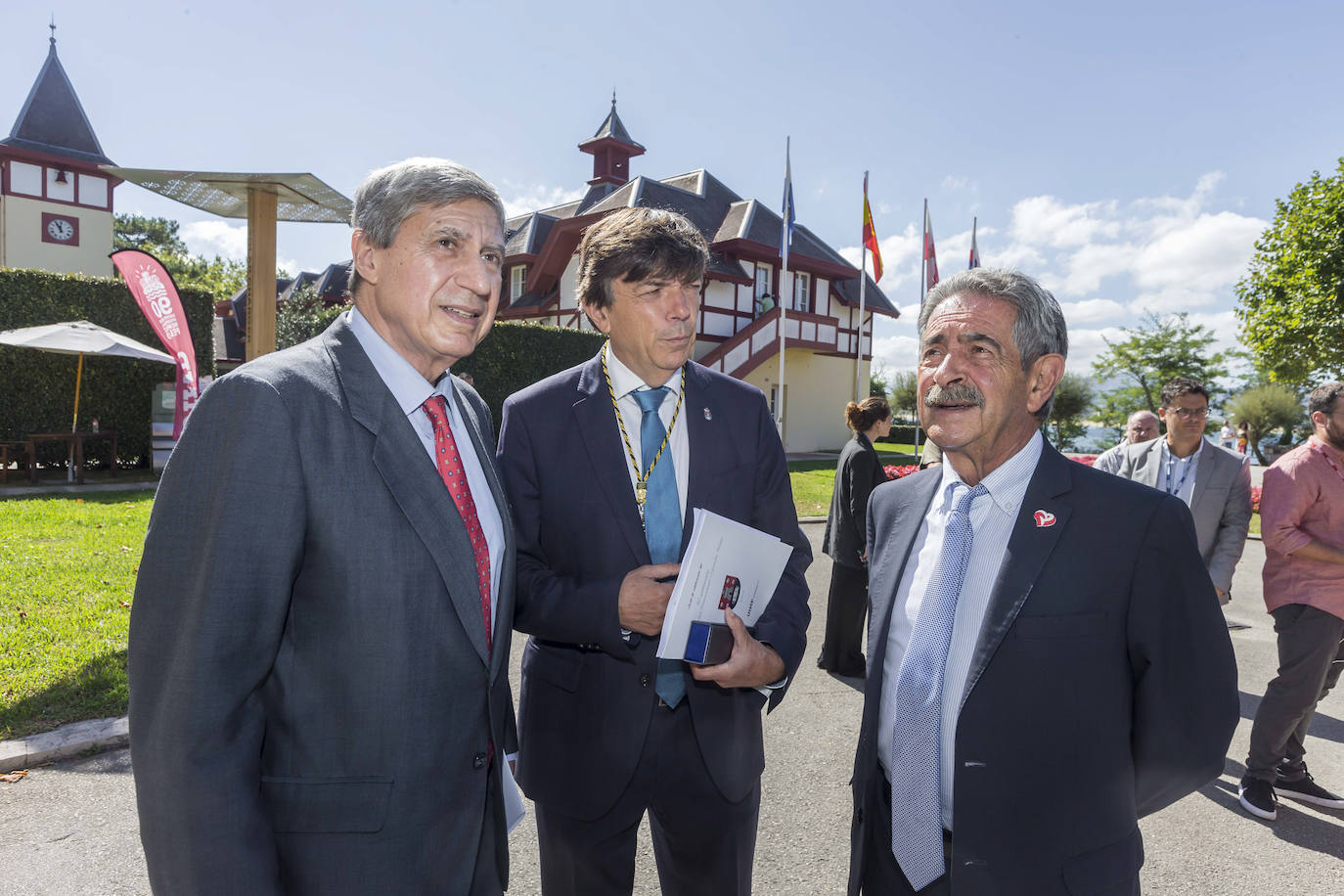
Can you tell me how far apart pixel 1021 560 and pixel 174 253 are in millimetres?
62555

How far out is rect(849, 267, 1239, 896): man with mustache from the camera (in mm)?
1612

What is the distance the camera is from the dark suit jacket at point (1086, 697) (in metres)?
1.60

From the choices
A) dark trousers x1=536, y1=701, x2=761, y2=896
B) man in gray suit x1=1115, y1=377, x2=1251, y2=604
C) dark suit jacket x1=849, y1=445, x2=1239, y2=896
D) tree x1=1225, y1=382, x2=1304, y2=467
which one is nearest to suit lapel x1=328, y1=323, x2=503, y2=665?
dark trousers x1=536, y1=701, x2=761, y2=896

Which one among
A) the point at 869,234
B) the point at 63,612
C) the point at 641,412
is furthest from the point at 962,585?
the point at 869,234

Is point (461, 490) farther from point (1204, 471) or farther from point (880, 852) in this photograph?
point (1204, 471)

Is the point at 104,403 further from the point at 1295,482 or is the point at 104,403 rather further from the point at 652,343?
the point at 1295,482

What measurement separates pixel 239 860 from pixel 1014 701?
1.58 metres

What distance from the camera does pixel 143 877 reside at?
3.00 metres

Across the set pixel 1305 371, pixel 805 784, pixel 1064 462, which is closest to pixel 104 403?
Result: pixel 805 784

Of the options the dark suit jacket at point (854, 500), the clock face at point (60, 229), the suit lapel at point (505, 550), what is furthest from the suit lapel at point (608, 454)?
the clock face at point (60, 229)

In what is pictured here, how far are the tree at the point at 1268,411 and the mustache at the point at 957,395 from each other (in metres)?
45.5

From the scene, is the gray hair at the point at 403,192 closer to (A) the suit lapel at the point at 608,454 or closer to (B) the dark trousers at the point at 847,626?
(A) the suit lapel at the point at 608,454

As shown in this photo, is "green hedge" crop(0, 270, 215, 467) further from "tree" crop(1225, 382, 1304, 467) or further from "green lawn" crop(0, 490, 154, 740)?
"tree" crop(1225, 382, 1304, 467)

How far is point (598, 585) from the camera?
1974 mm
